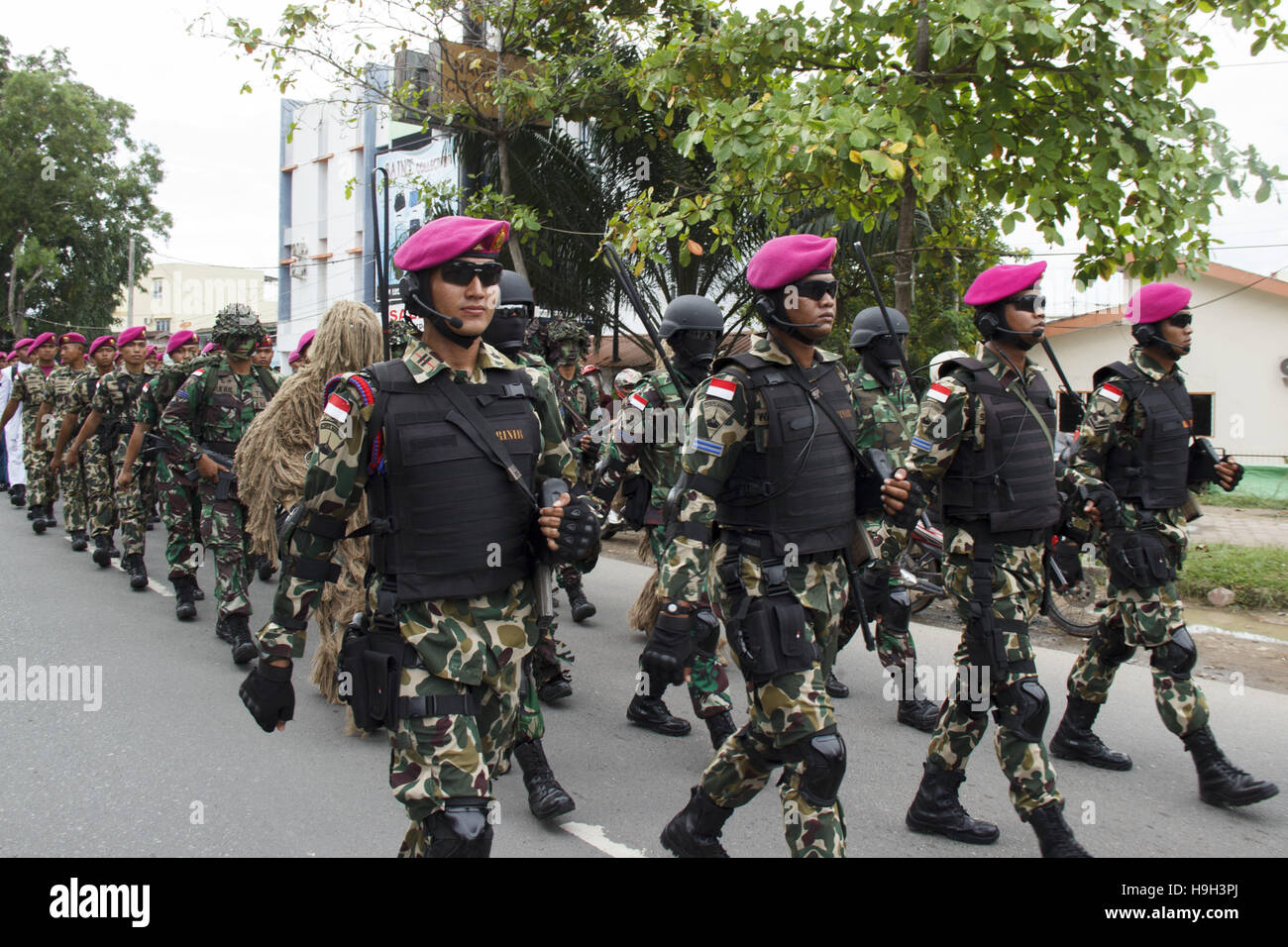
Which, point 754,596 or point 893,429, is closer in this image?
point 754,596

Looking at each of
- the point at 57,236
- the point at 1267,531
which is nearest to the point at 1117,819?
the point at 1267,531

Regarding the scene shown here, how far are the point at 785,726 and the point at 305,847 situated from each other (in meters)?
2.02

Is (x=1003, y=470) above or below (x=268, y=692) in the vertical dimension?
above

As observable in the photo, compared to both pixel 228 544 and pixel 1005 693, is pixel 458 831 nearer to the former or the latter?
pixel 1005 693

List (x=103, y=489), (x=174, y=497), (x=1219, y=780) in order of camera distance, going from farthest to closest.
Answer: (x=103, y=489), (x=174, y=497), (x=1219, y=780)

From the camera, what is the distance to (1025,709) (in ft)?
12.3

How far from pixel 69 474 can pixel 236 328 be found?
A: 5.22m

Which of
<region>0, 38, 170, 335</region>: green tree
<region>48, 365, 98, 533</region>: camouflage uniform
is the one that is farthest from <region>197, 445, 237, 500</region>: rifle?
<region>0, 38, 170, 335</region>: green tree

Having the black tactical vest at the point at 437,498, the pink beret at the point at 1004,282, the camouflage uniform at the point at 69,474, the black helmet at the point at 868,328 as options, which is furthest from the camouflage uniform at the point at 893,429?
the camouflage uniform at the point at 69,474

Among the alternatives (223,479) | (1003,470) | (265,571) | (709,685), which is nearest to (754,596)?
(1003,470)

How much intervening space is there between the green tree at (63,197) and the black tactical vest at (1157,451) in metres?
35.6

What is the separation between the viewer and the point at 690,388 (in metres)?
5.18

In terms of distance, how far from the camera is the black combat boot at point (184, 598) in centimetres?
766
